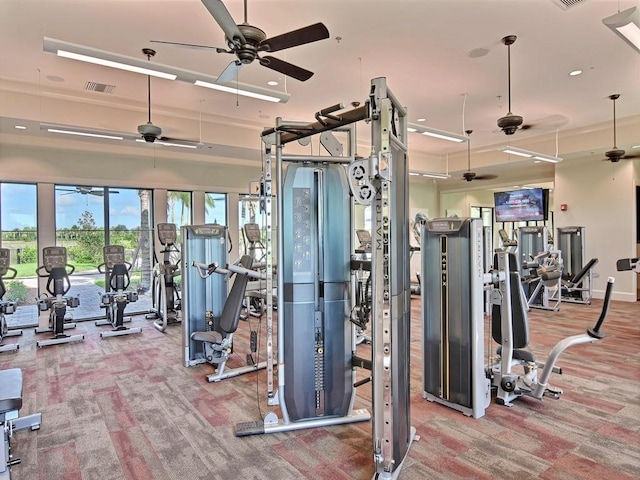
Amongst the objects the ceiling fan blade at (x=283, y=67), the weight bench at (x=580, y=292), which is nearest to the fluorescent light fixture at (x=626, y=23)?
the ceiling fan blade at (x=283, y=67)

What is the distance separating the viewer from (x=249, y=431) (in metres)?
2.83

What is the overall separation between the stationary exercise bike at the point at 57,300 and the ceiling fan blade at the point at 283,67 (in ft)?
15.0

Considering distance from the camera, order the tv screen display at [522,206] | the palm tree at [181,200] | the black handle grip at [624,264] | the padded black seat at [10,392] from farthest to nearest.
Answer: the tv screen display at [522,206], the palm tree at [181,200], the black handle grip at [624,264], the padded black seat at [10,392]

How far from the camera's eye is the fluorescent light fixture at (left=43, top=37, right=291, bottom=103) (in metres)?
3.15

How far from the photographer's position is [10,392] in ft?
7.63

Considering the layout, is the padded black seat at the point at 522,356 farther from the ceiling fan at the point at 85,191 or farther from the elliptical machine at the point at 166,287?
the ceiling fan at the point at 85,191

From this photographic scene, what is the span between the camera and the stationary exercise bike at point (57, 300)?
5.56 metres

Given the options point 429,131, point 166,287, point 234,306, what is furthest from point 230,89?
point 166,287

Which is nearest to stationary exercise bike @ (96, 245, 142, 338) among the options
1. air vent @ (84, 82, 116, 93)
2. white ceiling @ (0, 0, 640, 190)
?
white ceiling @ (0, 0, 640, 190)

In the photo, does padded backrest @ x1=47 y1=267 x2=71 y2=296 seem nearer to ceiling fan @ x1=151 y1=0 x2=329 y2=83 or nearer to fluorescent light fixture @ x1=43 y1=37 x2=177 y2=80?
fluorescent light fixture @ x1=43 y1=37 x2=177 y2=80

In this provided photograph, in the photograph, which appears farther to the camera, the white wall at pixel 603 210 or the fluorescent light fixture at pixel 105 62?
the white wall at pixel 603 210

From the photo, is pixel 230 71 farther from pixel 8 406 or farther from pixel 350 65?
pixel 8 406

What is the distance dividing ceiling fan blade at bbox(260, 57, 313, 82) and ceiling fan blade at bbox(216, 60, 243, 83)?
213mm

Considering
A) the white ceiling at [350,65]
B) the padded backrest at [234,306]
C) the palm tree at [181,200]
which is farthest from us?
the palm tree at [181,200]
